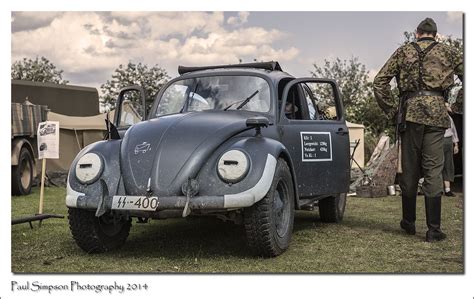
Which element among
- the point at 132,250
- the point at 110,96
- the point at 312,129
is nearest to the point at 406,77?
the point at 312,129

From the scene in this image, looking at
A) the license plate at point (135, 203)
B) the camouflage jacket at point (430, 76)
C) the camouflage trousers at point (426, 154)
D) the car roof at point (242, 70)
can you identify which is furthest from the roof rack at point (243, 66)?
the license plate at point (135, 203)

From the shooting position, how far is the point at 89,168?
17.9ft

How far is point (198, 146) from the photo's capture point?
5.27 meters

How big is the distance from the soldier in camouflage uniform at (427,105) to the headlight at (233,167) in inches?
81.1

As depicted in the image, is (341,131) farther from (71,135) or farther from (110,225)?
(71,135)

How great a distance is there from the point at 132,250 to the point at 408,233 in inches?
111

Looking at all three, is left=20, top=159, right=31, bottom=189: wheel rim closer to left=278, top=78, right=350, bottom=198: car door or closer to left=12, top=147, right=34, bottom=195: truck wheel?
left=12, top=147, right=34, bottom=195: truck wheel

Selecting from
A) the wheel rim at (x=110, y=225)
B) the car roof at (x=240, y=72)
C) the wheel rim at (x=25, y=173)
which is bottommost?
the wheel rim at (x=25, y=173)

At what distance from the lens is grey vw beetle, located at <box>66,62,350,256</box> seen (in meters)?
5.12

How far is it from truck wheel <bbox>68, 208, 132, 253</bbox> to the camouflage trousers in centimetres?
291

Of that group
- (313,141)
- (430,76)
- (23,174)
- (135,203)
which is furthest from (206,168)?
(23,174)

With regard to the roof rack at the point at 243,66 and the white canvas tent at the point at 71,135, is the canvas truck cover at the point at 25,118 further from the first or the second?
the roof rack at the point at 243,66

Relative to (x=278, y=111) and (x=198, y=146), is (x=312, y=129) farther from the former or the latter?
(x=198, y=146)

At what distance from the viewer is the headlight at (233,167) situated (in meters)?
5.12
